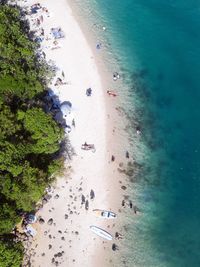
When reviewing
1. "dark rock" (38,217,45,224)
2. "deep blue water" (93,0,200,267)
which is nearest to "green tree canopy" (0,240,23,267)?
"dark rock" (38,217,45,224)

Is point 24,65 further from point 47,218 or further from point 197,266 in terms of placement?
point 197,266

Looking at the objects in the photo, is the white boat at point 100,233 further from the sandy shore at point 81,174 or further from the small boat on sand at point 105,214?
the small boat on sand at point 105,214

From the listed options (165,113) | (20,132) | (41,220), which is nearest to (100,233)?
(41,220)

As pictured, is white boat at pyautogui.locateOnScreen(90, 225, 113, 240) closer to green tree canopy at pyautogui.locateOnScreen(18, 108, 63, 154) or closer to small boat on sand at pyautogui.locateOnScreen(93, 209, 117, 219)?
small boat on sand at pyautogui.locateOnScreen(93, 209, 117, 219)

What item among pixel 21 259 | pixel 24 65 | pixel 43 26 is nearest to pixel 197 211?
pixel 21 259

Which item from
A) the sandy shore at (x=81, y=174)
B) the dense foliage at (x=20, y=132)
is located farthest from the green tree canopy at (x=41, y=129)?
the sandy shore at (x=81, y=174)
